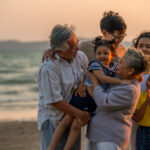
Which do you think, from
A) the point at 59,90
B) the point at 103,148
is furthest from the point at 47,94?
the point at 103,148

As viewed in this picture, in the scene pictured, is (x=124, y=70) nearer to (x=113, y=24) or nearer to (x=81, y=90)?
(x=81, y=90)

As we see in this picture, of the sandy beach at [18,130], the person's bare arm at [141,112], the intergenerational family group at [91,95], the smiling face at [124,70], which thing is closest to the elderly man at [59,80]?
the intergenerational family group at [91,95]

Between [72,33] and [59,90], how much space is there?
554mm

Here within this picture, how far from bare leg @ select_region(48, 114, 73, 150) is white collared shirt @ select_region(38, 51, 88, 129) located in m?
0.09

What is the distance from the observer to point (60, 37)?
10.6 feet

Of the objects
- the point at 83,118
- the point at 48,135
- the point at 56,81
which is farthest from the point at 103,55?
the point at 48,135

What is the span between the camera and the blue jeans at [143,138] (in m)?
3.68

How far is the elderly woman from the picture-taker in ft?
10.1

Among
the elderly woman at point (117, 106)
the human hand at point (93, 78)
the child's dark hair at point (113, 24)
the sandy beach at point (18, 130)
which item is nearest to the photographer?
the elderly woman at point (117, 106)

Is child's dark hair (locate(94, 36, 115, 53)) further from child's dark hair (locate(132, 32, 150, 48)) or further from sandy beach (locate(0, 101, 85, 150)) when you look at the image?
sandy beach (locate(0, 101, 85, 150))

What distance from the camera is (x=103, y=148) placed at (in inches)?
124

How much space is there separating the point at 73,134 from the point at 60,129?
0.13m

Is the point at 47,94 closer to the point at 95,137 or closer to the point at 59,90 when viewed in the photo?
the point at 59,90

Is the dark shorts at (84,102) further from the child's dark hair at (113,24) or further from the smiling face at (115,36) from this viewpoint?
the child's dark hair at (113,24)
